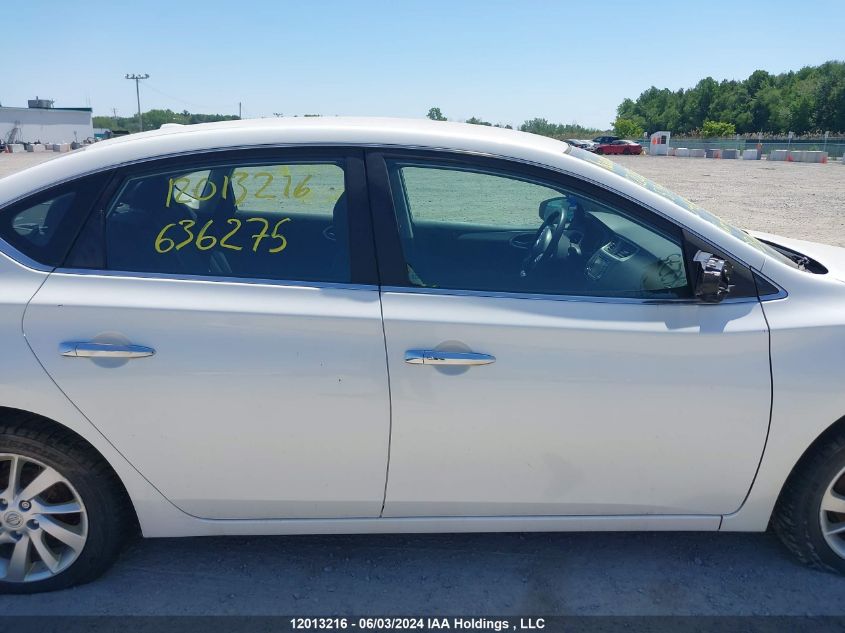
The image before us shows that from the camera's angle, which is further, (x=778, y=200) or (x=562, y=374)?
(x=778, y=200)

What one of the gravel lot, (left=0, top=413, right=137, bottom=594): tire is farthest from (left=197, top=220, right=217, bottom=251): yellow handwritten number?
the gravel lot

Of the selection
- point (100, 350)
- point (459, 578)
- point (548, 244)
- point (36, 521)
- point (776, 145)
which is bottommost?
point (459, 578)

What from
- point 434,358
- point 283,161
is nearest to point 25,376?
point 283,161

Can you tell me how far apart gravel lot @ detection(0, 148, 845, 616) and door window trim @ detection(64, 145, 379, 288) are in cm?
120

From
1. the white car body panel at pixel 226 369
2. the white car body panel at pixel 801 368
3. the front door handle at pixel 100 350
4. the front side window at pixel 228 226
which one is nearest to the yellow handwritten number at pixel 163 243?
the front side window at pixel 228 226

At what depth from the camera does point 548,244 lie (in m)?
2.80

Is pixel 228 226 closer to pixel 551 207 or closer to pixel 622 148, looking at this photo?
pixel 551 207

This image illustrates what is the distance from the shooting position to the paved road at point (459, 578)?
8.54 feet

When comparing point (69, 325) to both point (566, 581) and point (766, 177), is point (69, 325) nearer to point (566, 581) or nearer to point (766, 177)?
point (566, 581)

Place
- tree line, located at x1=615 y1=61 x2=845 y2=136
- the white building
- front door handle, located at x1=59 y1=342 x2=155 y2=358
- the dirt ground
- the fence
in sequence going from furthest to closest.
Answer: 1. tree line, located at x1=615 y1=61 x2=845 y2=136
2. the white building
3. the fence
4. the dirt ground
5. front door handle, located at x1=59 y1=342 x2=155 y2=358

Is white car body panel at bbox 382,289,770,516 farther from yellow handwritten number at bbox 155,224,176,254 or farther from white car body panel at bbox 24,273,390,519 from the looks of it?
yellow handwritten number at bbox 155,224,176,254

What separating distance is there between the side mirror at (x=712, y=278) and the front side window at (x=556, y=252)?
65 mm

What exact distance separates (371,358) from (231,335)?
49cm

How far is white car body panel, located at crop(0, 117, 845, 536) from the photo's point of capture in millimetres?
2373
